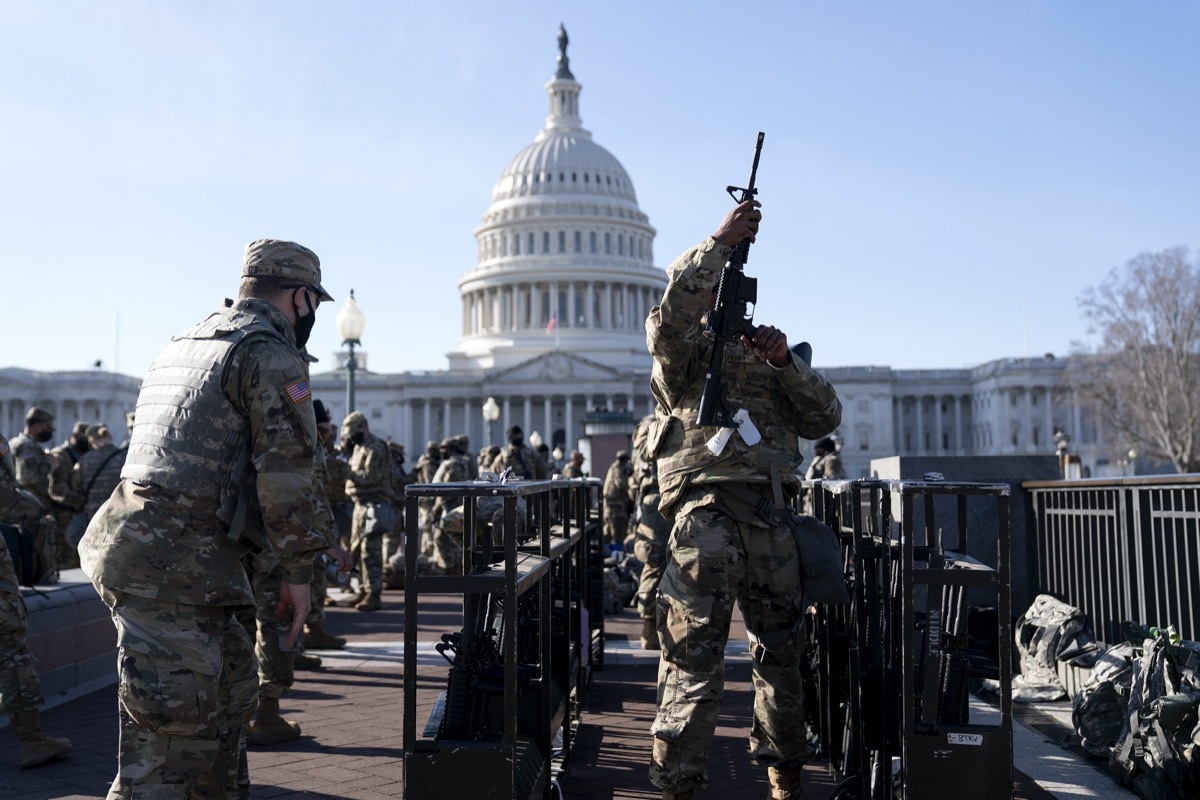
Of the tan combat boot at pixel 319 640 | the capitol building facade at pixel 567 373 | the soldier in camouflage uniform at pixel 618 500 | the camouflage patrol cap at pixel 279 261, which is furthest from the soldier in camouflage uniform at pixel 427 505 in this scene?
the capitol building facade at pixel 567 373

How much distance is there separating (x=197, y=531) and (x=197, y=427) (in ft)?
1.20

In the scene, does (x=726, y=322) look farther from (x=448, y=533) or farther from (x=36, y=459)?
(x=448, y=533)

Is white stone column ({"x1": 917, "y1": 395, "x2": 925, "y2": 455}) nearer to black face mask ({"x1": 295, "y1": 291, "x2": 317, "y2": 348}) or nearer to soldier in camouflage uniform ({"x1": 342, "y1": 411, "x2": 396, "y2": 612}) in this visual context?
soldier in camouflage uniform ({"x1": 342, "y1": 411, "x2": 396, "y2": 612})

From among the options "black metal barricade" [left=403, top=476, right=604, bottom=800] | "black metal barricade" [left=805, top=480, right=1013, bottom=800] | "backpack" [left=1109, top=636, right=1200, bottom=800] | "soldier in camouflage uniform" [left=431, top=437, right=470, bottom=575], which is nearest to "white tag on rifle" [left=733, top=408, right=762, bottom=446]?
"black metal barricade" [left=805, top=480, right=1013, bottom=800]

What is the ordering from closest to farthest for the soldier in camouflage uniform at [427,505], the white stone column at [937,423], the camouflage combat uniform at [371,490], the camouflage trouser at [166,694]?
the camouflage trouser at [166,694] → the camouflage combat uniform at [371,490] → the soldier in camouflage uniform at [427,505] → the white stone column at [937,423]

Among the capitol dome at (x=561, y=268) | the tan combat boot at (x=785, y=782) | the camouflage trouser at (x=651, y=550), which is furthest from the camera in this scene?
the capitol dome at (x=561, y=268)

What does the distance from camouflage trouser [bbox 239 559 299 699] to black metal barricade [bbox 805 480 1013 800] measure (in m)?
3.32

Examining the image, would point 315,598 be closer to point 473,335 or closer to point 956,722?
point 956,722

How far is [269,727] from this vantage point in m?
7.45

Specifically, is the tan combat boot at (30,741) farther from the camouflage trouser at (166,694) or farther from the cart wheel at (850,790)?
the cart wheel at (850,790)

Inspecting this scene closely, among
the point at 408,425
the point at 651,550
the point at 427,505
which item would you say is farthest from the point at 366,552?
the point at 408,425

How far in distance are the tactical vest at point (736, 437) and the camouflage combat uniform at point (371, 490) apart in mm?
9158

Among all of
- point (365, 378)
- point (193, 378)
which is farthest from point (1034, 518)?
point (365, 378)

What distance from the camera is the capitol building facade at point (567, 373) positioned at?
100000 millimetres
